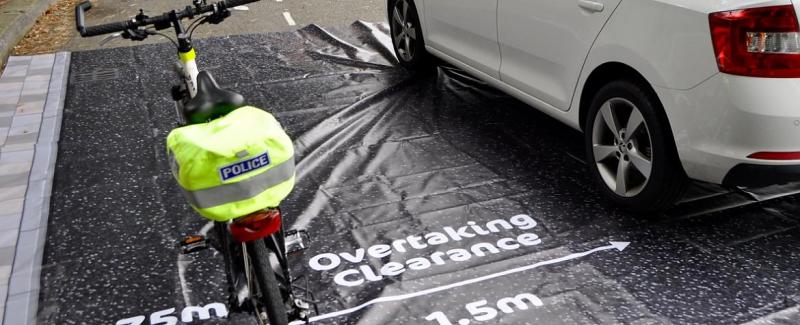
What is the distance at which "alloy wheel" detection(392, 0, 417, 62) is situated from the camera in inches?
256

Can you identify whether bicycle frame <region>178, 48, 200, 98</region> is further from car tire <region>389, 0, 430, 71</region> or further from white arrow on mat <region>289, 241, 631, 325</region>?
car tire <region>389, 0, 430, 71</region>

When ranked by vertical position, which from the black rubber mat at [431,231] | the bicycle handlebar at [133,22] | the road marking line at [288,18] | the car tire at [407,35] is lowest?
the road marking line at [288,18]

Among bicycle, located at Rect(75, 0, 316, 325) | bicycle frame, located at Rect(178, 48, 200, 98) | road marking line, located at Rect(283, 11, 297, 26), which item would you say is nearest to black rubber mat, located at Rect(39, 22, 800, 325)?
bicycle, located at Rect(75, 0, 316, 325)

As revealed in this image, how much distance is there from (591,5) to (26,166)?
11.9ft

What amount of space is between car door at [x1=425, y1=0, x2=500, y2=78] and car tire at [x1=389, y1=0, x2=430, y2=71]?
0.34 m

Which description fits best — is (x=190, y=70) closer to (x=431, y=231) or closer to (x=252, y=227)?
(x=252, y=227)

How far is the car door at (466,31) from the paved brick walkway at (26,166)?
8.99ft

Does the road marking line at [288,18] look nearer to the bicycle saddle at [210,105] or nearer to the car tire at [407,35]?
the car tire at [407,35]

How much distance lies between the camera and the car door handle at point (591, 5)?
3.96 metres

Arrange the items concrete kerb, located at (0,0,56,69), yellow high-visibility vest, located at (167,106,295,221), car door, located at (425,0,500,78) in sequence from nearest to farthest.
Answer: yellow high-visibility vest, located at (167,106,295,221), car door, located at (425,0,500,78), concrete kerb, located at (0,0,56,69)

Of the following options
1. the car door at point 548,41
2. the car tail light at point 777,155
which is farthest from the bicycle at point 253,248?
the car tail light at point 777,155

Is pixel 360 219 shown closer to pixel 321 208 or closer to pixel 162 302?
pixel 321 208

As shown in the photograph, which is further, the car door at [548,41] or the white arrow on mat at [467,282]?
the car door at [548,41]

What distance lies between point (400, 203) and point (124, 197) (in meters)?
1.61
